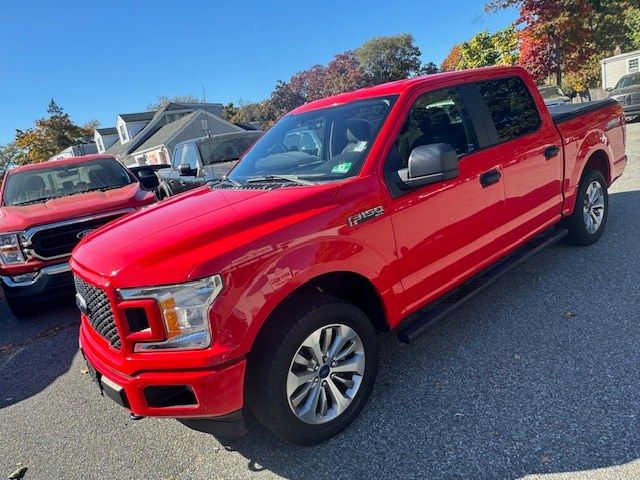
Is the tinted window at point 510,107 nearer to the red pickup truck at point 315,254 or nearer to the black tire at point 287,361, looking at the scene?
the red pickup truck at point 315,254

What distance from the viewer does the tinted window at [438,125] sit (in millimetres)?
3096

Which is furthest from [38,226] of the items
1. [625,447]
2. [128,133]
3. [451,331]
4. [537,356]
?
[128,133]

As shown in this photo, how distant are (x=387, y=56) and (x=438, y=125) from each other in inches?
2698

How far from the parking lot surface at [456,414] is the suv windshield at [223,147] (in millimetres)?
5281

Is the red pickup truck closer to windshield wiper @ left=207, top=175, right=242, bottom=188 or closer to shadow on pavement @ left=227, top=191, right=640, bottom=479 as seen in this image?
windshield wiper @ left=207, top=175, right=242, bottom=188

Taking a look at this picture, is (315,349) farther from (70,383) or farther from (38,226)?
(38,226)

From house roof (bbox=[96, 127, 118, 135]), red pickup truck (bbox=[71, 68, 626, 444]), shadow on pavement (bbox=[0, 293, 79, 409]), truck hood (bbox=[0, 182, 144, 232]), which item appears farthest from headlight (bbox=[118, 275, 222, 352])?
house roof (bbox=[96, 127, 118, 135])

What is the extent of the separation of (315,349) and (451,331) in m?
1.58

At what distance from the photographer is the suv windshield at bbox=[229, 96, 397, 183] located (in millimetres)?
2975

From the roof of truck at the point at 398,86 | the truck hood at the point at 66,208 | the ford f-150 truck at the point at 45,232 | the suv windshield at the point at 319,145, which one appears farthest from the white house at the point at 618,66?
the ford f-150 truck at the point at 45,232

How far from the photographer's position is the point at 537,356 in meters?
3.17

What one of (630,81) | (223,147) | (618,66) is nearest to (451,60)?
(618,66)

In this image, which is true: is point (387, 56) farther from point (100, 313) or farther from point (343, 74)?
point (100, 313)

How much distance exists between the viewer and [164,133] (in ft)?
116
